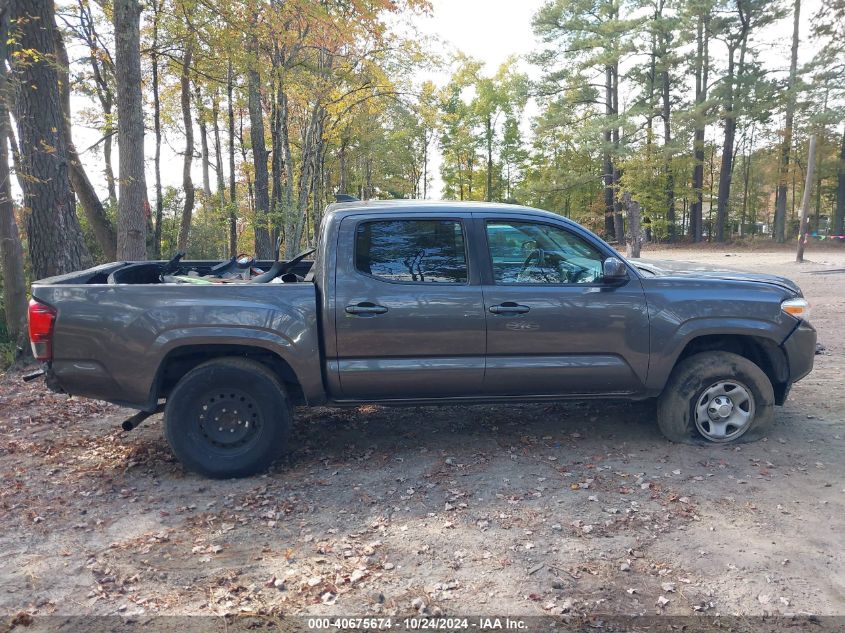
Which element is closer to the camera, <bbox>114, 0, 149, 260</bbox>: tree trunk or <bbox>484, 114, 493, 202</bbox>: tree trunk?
<bbox>114, 0, 149, 260</bbox>: tree trunk

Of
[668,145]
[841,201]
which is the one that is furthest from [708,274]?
[841,201]

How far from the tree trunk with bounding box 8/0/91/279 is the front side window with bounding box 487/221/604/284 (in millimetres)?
6469

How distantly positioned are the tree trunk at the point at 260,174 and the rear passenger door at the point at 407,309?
11971 mm

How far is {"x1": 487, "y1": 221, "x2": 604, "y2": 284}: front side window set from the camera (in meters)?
4.57

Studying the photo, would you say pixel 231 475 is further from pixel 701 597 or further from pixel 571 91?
pixel 571 91

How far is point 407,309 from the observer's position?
4355mm

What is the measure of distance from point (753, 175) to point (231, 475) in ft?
163

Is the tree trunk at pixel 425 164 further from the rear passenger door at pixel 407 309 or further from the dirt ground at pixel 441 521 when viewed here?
the dirt ground at pixel 441 521

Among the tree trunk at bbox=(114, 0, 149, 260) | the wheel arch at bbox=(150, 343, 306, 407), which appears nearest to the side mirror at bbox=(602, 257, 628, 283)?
the wheel arch at bbox=(150, 343, 306, 407)

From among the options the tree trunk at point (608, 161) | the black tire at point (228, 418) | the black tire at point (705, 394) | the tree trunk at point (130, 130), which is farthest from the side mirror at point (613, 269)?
the tree trunk at point (608, 161)

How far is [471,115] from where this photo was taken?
43031 mm

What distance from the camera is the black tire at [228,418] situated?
428 centimetres

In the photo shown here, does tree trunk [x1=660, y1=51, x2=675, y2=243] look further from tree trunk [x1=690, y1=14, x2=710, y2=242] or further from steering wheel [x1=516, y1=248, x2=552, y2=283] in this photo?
steering wheel [x1=516, y1=248, x2=552, y2=283]

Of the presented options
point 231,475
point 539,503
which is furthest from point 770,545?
point 231,475
